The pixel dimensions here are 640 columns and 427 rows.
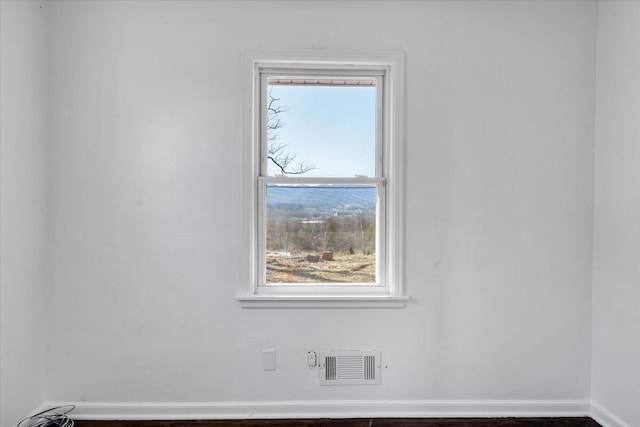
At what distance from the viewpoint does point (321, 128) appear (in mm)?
2475

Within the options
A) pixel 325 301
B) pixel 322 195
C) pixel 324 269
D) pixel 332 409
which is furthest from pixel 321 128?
pixel 332 409

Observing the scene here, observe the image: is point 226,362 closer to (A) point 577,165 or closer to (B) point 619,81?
(A) point 577,165

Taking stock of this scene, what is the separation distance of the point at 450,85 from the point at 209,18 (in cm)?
149

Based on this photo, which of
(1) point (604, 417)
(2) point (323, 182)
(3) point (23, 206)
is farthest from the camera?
(2) point (323, 182)

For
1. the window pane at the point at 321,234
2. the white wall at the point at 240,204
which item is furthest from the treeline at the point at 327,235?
the white wall at the point at 240,204

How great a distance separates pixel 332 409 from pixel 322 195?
129 centimetres

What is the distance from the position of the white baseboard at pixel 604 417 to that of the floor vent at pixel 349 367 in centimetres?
130

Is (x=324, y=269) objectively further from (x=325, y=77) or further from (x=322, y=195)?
(x=325, y=77)

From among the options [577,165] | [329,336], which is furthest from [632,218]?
[329,336]

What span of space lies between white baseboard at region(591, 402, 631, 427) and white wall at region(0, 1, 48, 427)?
3271 mm

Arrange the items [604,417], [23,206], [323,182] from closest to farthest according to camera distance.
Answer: [23,206] → [604,417] → [323,182]

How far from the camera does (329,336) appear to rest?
2387 mm

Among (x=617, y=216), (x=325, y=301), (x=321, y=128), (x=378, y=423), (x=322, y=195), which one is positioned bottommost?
(x=378, y=423)

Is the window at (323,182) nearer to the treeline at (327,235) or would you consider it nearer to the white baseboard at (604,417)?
the treeline at (327,235)
